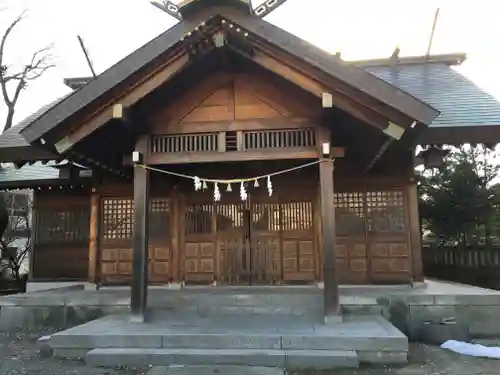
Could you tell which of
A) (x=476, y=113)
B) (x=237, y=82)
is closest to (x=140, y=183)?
(x=237, y=82)

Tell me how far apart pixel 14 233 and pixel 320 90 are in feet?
58.2

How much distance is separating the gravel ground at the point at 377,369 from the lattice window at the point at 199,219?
392 centimetres

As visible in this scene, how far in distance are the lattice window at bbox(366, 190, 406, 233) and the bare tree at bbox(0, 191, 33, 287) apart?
995cm

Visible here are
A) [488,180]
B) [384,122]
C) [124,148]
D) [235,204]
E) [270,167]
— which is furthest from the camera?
[488,180]

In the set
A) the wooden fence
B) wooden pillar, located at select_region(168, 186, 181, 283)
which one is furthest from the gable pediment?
the wooden fence

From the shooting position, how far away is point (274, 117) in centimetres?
685

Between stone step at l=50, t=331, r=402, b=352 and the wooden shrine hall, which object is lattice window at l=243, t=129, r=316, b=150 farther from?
stone step at l=50, t=331, r=402, b=352

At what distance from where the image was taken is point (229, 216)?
943 cm

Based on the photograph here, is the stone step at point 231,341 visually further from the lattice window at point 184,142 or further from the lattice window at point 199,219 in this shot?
the lattice window at point 199,219

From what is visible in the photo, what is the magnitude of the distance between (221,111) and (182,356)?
377 centimetres

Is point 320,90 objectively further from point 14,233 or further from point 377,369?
point 14,233

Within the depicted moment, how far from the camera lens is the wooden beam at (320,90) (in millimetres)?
6301

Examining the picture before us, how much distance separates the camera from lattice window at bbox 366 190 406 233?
29.3 feet

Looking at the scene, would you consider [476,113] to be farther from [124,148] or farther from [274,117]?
[124,148]
